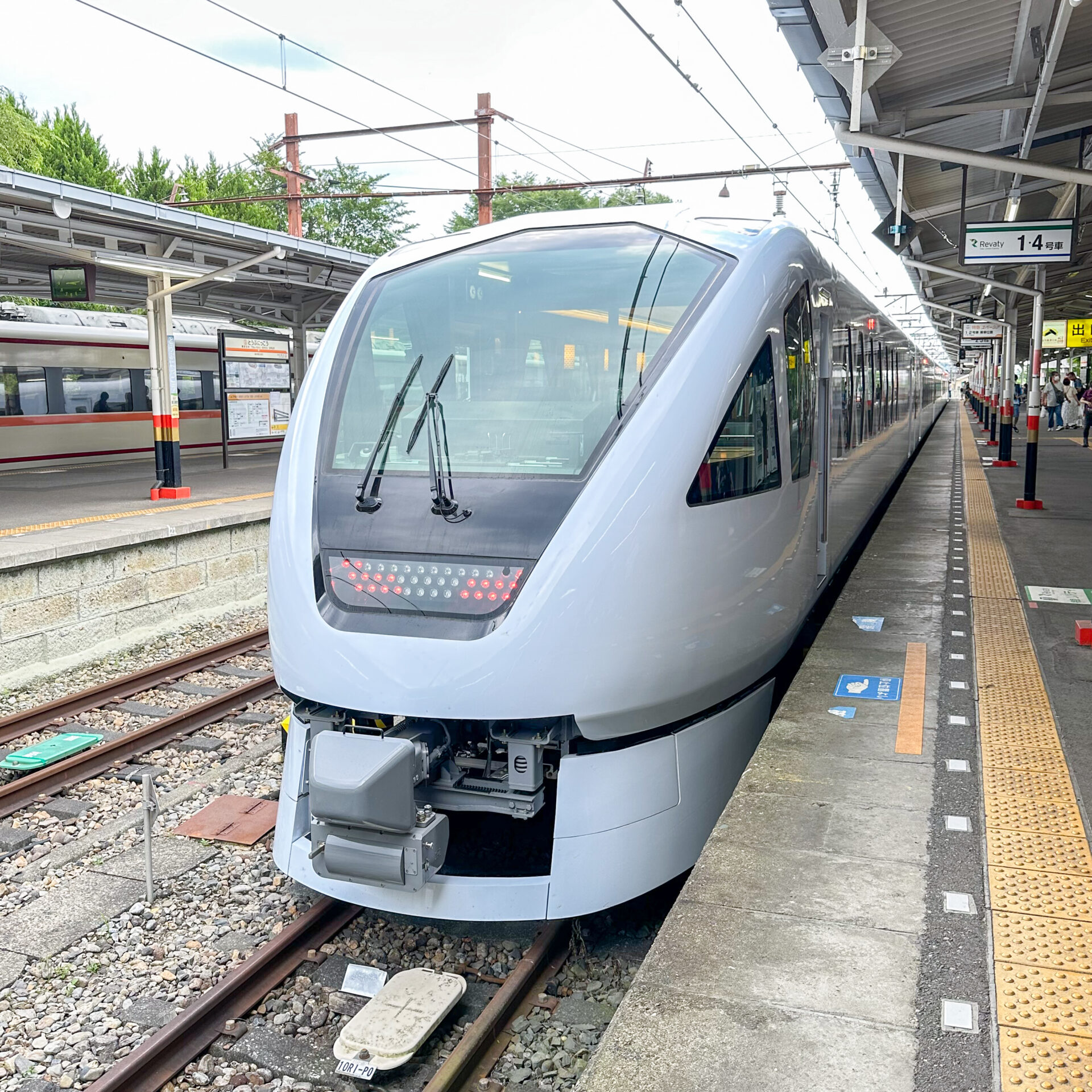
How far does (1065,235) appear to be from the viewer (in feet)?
33.2

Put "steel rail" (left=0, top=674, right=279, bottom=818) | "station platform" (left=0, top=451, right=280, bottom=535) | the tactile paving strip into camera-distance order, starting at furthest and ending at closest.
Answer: "station platform" (left=0, top=451, right=280, bottom=535) < "steel rail" (left=0, top=674, right=279, bottom=818) < the tactile paving strip

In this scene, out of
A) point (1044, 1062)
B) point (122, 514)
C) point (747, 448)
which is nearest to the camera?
point (1044, 1062)

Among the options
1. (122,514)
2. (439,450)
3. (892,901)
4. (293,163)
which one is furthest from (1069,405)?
(892,901)

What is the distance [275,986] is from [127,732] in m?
3.56

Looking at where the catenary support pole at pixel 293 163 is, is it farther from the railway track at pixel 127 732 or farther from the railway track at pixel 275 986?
the railway track at pixel 275 986

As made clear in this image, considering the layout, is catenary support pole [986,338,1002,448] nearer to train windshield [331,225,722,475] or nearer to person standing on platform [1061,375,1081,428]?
person standing on platform [1061,375,1081,428]

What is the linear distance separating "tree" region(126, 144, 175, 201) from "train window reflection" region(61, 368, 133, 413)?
26420 millimetres

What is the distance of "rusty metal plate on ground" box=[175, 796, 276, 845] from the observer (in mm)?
5016

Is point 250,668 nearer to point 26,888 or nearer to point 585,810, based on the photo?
point 26,888

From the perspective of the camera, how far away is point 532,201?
A: 5166 cm

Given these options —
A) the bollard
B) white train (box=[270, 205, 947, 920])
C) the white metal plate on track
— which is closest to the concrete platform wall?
the bollard

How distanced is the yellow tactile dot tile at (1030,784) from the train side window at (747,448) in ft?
4.76

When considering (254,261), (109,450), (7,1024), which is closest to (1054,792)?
(7,1024)

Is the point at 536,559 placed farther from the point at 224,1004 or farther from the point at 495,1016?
the point at 224,1004
